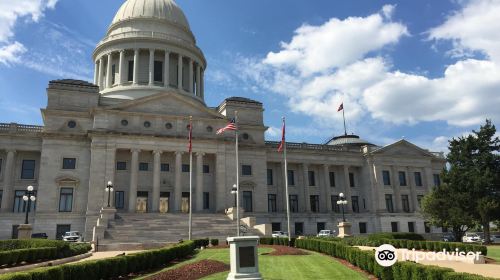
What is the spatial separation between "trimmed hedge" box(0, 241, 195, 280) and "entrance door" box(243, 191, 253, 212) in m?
29.6

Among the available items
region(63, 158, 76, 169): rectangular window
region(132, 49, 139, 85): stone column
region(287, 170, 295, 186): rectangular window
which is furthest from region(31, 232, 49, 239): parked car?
region(287, 170, 295, 186): rectangular window

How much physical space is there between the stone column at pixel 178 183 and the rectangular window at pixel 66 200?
11970 mm

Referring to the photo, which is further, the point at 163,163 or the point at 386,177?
the point at 386,177

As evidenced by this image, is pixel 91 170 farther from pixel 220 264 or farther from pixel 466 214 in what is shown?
pixel 466 214

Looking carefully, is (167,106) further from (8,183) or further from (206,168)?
(8,183)

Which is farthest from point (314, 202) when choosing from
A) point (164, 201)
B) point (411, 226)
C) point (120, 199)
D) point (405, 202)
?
point (120, 199)

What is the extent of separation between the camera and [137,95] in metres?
61.0

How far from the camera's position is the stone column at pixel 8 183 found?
47.1 m

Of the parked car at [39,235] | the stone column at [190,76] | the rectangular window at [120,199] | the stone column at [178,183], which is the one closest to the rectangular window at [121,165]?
the rectangular window at [120,199]

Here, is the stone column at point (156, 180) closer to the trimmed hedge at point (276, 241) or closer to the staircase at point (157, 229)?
the staircase at point (157, 229)

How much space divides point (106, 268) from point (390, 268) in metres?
11.7

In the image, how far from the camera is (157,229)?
41.0 m

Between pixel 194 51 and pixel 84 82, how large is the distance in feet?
68.9

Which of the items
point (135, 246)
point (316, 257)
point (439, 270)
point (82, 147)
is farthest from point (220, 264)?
point (82, 147)
